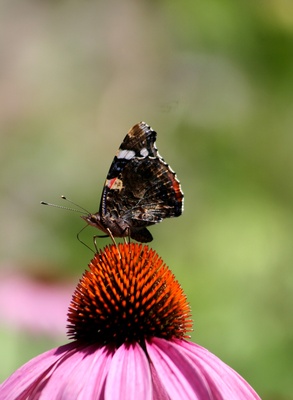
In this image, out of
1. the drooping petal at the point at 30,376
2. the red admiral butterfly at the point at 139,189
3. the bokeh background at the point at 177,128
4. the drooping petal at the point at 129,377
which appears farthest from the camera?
the bokeh background at the point at 177,128

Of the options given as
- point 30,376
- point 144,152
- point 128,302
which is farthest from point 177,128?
point 30,376

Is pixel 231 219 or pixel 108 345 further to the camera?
pixel 231 219

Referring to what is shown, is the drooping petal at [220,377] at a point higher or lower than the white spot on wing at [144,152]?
lower

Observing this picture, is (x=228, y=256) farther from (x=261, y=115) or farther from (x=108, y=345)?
(x=108, y=345)

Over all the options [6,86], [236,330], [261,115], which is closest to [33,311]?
[236,330]

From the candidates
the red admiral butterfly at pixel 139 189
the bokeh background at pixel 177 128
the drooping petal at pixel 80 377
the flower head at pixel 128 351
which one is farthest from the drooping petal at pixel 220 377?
the bokeh background at pixel 177 128

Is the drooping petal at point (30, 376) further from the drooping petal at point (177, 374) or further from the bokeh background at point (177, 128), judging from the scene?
the bokeh background at point (177, 128)

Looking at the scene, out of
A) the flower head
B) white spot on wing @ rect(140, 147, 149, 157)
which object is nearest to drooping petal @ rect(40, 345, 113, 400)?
the flower head

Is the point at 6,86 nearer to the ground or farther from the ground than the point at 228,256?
farther from the ground
